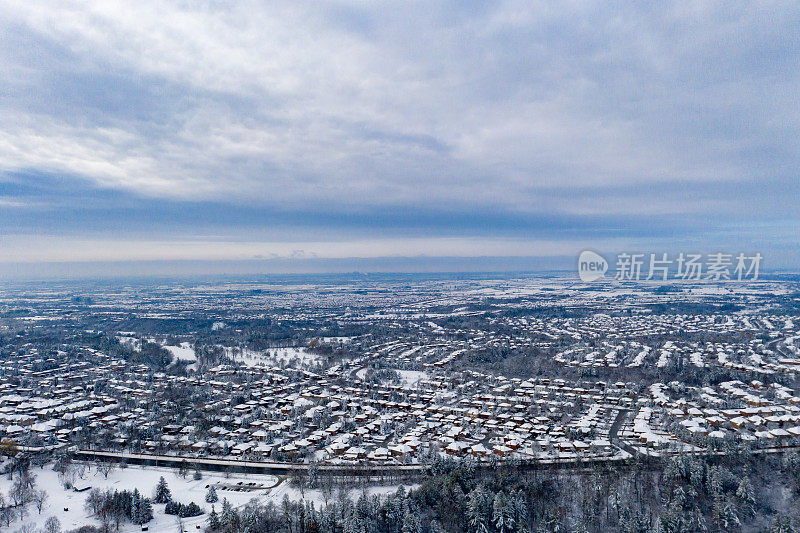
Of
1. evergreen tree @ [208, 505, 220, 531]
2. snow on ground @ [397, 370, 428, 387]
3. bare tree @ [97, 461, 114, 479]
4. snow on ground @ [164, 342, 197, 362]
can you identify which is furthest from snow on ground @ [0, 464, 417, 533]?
snow on ground @ [164, 342, 197, 362]

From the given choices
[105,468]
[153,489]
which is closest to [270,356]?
[105,468]

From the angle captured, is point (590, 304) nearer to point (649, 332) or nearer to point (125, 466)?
point (649, 332)

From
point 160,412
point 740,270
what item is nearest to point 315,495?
point 160,412

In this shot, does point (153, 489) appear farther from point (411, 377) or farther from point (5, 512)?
point (411, 377)

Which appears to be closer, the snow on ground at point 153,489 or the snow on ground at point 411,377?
the snow on ground at point 153,489

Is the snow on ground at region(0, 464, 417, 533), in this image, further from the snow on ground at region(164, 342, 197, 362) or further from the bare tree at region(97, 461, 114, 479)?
the snow on ground at region(164, 342, 197, 362)

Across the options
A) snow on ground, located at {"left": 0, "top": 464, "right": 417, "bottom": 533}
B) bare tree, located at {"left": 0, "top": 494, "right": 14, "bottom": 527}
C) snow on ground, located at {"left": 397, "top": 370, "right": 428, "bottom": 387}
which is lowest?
snow on ground, located at {"left": 0, "top": 464, "right": 417, "bottom": 533}

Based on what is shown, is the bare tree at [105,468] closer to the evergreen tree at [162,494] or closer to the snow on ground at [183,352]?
the evergreen tree at [162,494]

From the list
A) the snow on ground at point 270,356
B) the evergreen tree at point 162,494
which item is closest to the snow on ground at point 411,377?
the snow on ground at point 270,356
